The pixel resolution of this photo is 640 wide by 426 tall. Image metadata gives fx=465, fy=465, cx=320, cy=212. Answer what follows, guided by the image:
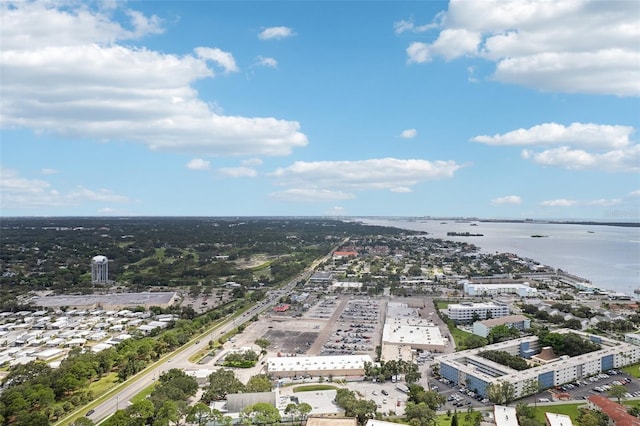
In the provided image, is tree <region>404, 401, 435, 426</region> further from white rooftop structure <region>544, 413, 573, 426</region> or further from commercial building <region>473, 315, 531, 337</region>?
commercial building <region>473, 315, 531, 337</region>

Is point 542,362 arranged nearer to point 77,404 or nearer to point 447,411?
point 447,411

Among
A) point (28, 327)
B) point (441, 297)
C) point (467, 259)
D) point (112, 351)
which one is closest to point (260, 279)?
point (441, 297)

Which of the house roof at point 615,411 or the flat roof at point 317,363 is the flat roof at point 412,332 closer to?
the flat roof at point 317,363

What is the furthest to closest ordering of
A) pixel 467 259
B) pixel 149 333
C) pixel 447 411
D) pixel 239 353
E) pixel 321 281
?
pixel 467 259 → pixel 321 281 → pixel 149 333 → pixel 239 353 → pixel 447 411

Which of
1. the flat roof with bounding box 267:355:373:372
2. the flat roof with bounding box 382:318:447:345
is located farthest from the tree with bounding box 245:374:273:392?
the flat roof with bounding box 382:318:447:345

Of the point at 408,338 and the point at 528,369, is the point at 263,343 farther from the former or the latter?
the point at 528,369

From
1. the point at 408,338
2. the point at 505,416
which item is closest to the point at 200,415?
the point at 505,416
